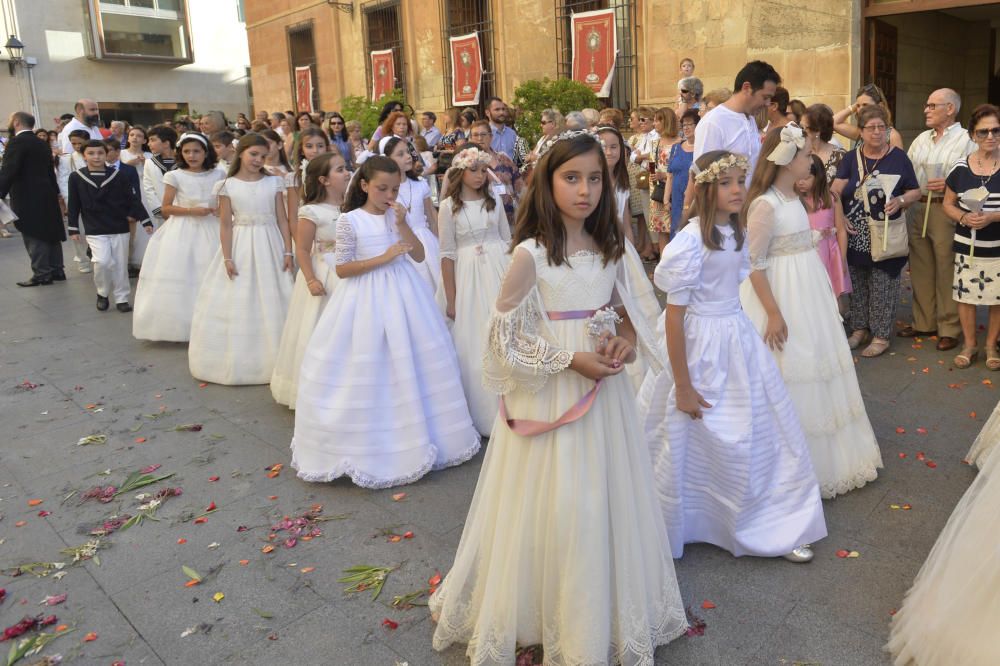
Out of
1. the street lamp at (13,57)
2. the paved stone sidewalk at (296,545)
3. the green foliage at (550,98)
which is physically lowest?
the paved stone sidewalk at (296,545)

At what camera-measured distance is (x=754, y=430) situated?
3.52m

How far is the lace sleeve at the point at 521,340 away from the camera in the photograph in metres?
2.69

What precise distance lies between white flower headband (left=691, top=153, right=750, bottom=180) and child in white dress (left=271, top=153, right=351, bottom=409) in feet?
8.89

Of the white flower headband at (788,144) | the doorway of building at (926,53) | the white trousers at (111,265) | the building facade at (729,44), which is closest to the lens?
the white flower headband at (788,144)

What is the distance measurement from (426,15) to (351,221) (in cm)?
1636

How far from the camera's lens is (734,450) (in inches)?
137

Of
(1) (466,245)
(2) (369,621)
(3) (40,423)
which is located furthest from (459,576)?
(3) (40,423)

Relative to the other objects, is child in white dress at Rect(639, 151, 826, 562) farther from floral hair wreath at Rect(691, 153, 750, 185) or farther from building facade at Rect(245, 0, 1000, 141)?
building facade at Rect(245, 0, 1000, 141)

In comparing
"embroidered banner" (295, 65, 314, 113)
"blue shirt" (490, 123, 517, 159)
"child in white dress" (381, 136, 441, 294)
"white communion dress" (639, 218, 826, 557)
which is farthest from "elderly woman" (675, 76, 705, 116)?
"embroidered banner" (295, 65, 314, 113)

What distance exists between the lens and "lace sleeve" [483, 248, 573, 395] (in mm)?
2693

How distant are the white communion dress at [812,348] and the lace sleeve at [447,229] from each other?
1990 millimetres

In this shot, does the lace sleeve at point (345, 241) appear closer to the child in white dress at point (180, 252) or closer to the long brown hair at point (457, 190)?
the long brown hair at point (457, 190)

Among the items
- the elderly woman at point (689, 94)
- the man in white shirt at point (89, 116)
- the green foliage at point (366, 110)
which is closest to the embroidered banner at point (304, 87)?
the green foliage at point (366, 110)

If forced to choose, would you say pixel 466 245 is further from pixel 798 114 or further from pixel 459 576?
pixel 798 114
